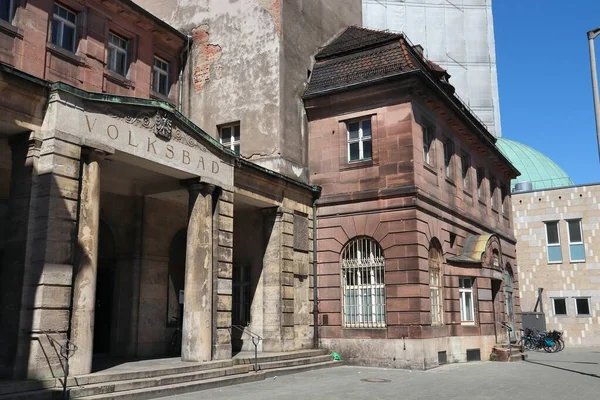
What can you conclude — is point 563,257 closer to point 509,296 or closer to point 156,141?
point 509,296

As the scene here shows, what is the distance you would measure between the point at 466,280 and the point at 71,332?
15683 mm

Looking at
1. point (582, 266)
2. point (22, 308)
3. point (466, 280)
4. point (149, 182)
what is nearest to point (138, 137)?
point (149, 182)

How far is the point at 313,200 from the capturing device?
21.0m

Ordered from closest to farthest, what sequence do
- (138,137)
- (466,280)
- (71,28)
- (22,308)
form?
(22,308) < (138,137) < (71,28) < (466,280)

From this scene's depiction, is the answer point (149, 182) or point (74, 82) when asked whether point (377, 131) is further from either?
point (74, 82)

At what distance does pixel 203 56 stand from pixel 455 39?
37777 mm

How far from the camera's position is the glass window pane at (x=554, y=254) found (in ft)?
122

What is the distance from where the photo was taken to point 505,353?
72.3 ft

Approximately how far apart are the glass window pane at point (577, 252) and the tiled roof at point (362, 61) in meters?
19.3

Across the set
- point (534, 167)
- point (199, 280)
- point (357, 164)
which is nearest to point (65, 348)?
point (199, 280)

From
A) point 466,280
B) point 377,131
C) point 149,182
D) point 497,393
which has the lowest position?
point 497,393

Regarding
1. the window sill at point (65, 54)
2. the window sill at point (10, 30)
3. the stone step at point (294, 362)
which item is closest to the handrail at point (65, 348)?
the stone step at point (294, 362)

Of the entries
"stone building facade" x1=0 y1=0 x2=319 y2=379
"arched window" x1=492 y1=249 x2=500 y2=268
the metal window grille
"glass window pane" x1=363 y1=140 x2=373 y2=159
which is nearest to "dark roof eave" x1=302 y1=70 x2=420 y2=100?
"glass window pane" x1=363 y1=140 x2=373 y2=159

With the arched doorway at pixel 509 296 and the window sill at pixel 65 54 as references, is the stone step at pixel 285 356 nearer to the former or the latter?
the window sill at pixel 65 54
